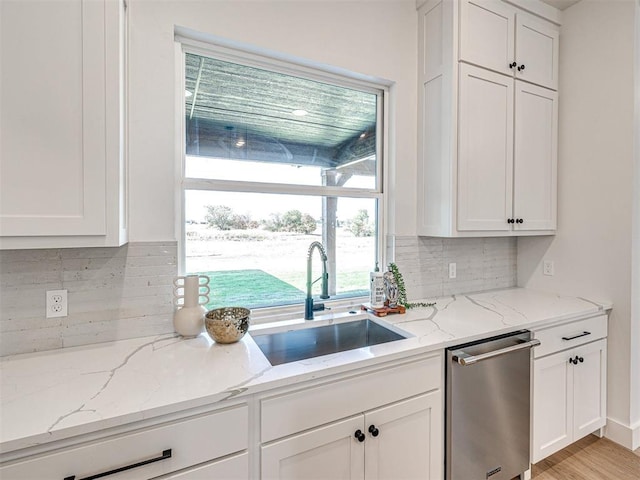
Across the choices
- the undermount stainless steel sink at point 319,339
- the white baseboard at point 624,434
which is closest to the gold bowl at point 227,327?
the undermount stainless steel sink at point 319,339

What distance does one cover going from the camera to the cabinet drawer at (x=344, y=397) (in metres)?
1.12

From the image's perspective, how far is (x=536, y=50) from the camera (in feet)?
7.00

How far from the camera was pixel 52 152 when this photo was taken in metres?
1.06

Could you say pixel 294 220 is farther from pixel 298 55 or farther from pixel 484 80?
pixel 484 80

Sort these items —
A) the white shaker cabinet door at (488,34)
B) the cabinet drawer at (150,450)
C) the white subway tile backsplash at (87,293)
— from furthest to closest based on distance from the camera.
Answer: the white shaker cabinet door at (488,34), the white subway tile backsplash at (87,293), the cabinet drawer at (150,450)

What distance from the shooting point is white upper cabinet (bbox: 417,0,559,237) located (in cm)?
188

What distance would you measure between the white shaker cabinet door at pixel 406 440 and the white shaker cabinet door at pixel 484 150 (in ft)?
3.34

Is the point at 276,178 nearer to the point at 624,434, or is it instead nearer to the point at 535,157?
the point at 535,157

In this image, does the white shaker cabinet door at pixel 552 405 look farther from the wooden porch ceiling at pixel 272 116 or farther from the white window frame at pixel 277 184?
the wooden porch ceiling at pixel 272 116

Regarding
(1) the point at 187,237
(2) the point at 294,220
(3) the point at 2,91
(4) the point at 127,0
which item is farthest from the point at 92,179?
(2) the point at 294,220

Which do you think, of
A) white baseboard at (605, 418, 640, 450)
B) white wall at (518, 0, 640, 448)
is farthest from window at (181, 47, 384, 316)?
white baseboard at (605, 418, 640, 450)

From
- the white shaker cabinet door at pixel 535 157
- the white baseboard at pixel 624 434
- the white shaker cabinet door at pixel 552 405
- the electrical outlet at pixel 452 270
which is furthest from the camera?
the electrical outlet at pixel 452 270

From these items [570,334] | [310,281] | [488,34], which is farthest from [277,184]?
[570,334]

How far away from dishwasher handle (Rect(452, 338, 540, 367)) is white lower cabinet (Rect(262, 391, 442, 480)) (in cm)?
18
